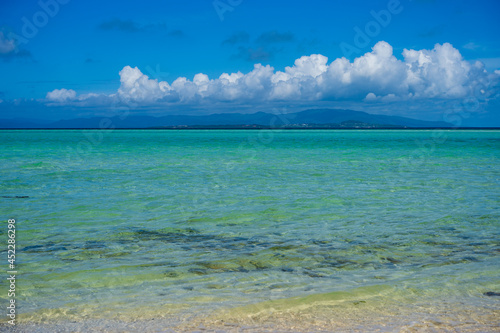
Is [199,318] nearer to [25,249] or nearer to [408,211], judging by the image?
[25,249]

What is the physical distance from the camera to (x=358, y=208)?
14.2 meters

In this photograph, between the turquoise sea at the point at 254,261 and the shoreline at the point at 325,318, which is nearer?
the shoreline at the point at 325,318

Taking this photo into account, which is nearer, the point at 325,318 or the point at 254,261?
the point at 325,318

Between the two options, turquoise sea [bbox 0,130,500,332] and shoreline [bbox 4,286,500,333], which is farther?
turquoise sea [bbox 0,130,500,332]

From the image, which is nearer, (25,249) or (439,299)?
(439,299)

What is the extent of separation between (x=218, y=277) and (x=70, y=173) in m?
20.3

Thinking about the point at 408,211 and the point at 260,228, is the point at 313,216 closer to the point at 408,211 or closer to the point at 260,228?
the point at 260,228

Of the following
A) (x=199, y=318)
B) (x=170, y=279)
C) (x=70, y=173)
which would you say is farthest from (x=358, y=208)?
(x=70, y=173)

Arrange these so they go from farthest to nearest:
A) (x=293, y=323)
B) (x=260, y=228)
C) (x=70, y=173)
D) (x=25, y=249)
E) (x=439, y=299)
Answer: (x=70, y=173), (x=260, y=228), (x=25, y=249), (x=439, y=299), (x=293, y=323)

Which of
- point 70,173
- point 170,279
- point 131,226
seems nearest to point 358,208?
point 131,226

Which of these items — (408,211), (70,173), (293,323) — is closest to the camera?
(293,323)

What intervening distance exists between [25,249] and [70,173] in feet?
55.5

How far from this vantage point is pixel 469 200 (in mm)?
15758

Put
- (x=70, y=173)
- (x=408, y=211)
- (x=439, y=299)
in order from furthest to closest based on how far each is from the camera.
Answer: (x=70, y=173) < (x=408, y=211) < (x=439, y=299)
